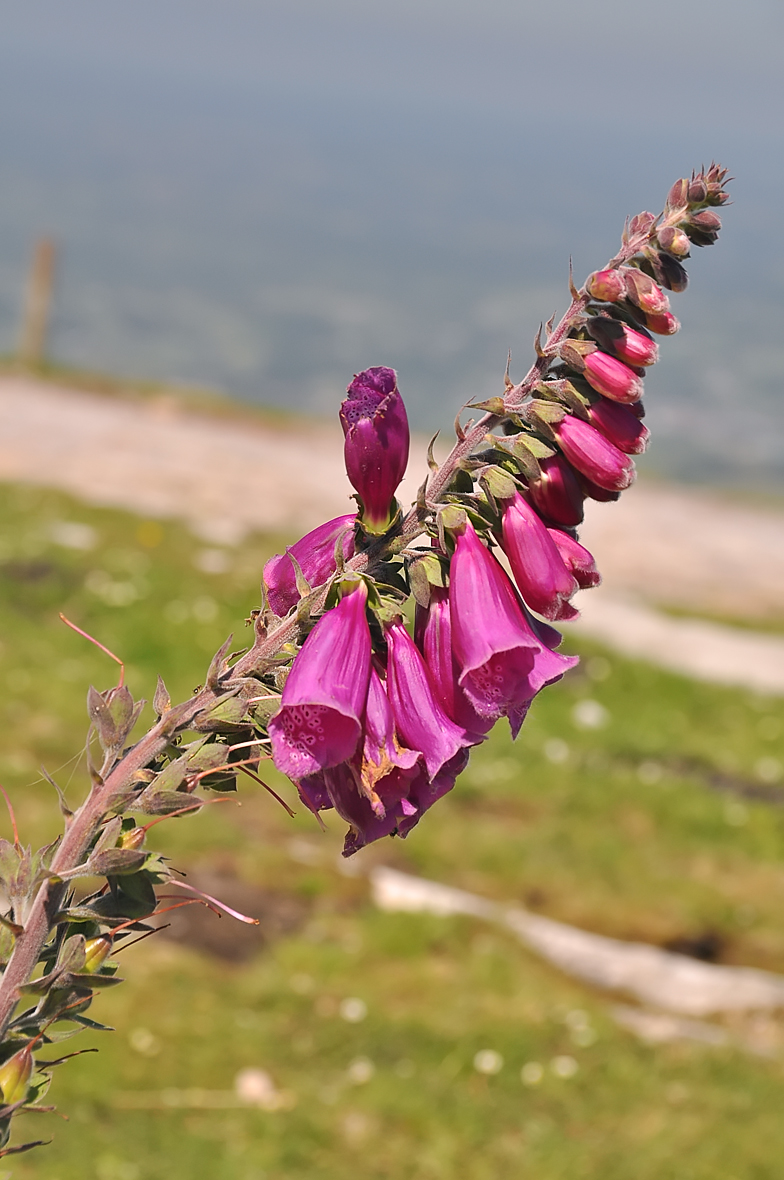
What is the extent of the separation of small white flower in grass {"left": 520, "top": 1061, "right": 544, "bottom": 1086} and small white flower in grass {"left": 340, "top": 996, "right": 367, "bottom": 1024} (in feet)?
3.90

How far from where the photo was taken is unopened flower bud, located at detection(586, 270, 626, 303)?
247 centimetres

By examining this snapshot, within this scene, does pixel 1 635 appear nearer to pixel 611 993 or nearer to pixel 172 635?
pixel 172 635

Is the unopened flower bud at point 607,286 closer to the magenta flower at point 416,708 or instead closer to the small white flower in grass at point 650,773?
the magenta flower at point 416,708

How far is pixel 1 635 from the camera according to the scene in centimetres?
1482

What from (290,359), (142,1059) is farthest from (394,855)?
(290,359)

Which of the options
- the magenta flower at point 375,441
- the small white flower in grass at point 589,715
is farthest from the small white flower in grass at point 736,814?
the magenta flower at point 375,441

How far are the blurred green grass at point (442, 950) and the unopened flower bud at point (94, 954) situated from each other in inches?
84.8

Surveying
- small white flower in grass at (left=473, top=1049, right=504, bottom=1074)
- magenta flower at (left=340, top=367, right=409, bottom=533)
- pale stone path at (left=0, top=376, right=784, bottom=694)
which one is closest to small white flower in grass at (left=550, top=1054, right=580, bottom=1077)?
small white flower in grass at (left=473, top=1049, right=504, bottom=1074)

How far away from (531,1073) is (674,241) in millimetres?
7243

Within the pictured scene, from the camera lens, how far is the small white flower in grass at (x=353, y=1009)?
8945mm

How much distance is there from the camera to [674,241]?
2.54 metres

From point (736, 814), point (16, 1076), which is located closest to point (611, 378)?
point (16, 1076)

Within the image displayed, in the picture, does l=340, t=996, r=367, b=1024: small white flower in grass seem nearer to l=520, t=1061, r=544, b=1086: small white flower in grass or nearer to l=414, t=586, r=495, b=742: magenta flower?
l=520, t=1061, r=544, b=1086: small white flower in grass

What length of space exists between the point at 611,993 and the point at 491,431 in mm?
8511
